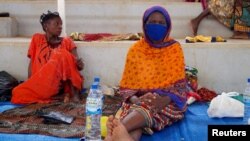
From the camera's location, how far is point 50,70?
429cm

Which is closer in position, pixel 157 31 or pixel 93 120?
pixel 93 120

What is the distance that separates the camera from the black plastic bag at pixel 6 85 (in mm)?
4441

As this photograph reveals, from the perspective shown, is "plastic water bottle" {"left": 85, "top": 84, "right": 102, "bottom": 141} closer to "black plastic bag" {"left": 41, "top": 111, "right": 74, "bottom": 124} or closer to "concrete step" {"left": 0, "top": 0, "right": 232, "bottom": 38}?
"black plastic bag" {"left": 41, "top": 111, "right": 74, "bottom": 124}

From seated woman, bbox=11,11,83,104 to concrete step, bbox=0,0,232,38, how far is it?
4.79 feet

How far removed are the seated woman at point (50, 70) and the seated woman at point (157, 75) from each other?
967mm

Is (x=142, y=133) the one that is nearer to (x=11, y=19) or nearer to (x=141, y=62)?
(x=141, y=62)

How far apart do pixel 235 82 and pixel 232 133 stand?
8.92ft

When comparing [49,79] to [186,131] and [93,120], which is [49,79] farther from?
[186,131]

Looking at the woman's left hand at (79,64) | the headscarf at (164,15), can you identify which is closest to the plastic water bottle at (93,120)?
the headscarf at (164,15)

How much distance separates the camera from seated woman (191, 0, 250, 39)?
5.50 m

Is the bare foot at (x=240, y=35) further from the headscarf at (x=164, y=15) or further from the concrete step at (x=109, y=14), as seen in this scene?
the headscarf at (x=164, y=15)

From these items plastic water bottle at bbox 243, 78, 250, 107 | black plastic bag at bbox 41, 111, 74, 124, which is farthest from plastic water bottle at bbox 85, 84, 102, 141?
plastic water bottle at bbox 243, 78, 250, 107

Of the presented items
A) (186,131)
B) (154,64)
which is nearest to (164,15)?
(154,64)

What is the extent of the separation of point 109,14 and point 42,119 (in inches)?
108
